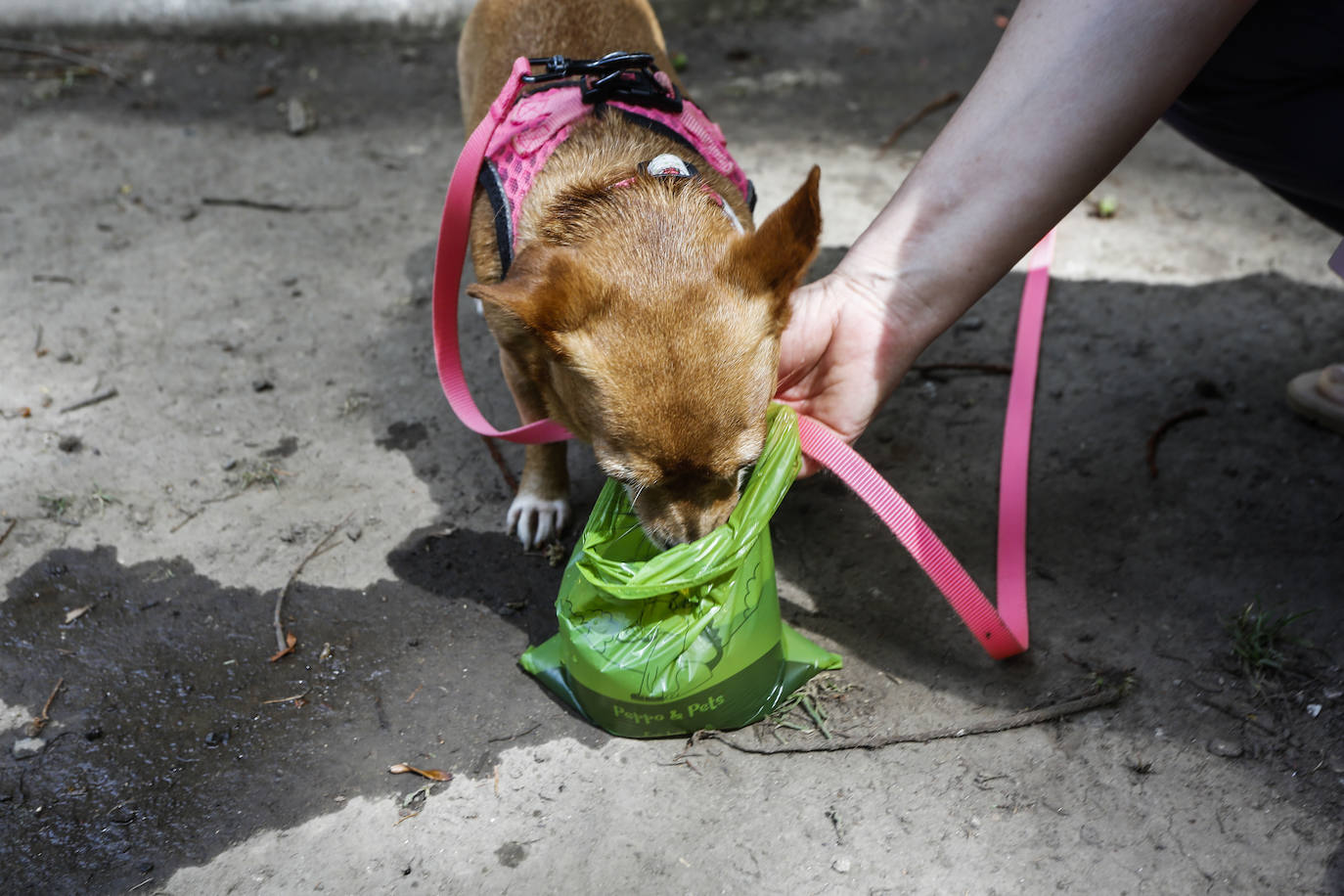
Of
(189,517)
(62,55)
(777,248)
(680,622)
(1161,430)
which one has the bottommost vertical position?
(189,517)

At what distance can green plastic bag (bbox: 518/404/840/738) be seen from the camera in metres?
2.08

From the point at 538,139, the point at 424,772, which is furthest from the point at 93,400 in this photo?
the point at 424,772

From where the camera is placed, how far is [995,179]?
2.17 metres

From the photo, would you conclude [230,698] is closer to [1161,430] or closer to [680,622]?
[680,622]

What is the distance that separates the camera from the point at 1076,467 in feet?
10.0

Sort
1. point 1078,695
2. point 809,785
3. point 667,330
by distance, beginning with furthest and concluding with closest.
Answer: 1. point 1078,695
2. point 809,785
3. point 667,330

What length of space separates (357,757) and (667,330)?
1261 millimetres

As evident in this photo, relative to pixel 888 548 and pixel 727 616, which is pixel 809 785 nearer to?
pixel 727 616

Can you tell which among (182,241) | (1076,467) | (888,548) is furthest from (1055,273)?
(182,241)

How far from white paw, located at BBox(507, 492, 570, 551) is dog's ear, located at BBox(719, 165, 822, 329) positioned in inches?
40.9

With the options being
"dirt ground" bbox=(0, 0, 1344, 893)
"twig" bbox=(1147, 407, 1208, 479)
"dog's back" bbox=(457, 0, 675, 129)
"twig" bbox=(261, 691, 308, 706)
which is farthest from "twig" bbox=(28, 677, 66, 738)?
"twig" bbox=(1147, 407, 1208, 479)

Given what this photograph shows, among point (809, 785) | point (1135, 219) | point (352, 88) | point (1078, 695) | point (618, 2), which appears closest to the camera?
point (809, 785)

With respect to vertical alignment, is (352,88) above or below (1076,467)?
above

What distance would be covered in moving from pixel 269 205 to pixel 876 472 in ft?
10.4
